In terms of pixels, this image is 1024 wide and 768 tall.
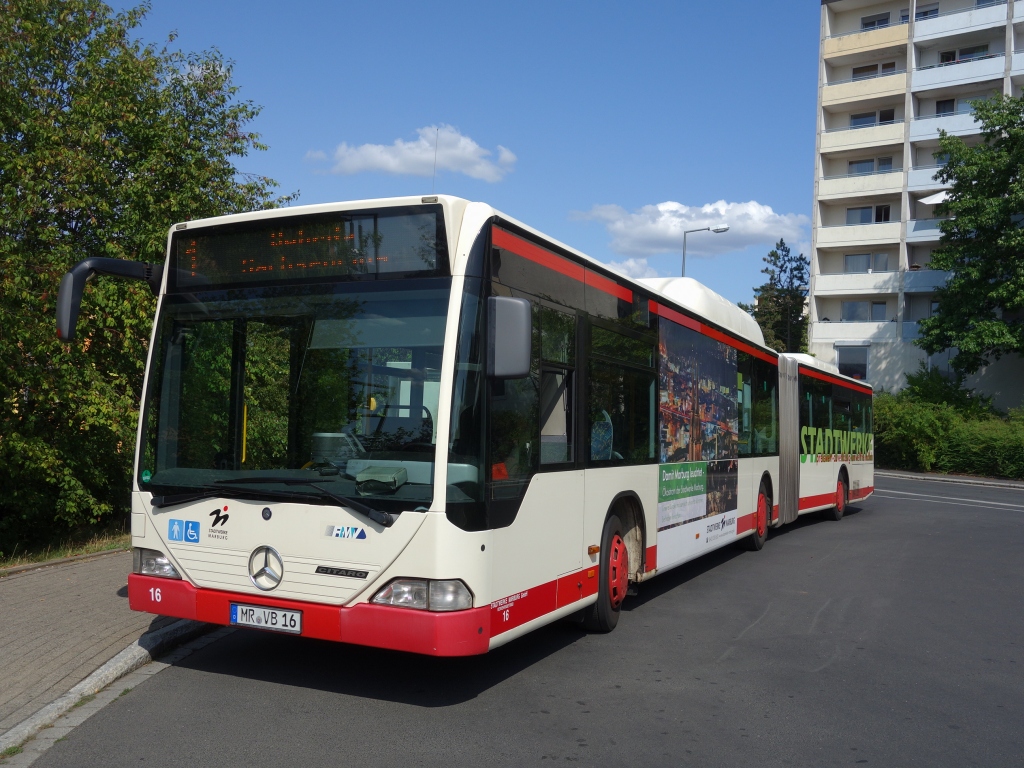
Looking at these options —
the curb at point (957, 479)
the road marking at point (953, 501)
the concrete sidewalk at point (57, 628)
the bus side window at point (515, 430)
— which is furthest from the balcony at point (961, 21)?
the concrete sidewalk at point (57, 628)

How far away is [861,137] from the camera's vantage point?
56062 mm

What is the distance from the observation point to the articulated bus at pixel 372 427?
5.62 metres

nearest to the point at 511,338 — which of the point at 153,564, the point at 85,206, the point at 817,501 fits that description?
the point at 153,564

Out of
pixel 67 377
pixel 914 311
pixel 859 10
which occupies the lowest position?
pixel 67 377

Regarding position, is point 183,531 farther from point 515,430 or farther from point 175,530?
point 515,430

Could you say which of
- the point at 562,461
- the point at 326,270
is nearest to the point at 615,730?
the point at 562,461

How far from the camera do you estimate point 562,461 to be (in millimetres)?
6934

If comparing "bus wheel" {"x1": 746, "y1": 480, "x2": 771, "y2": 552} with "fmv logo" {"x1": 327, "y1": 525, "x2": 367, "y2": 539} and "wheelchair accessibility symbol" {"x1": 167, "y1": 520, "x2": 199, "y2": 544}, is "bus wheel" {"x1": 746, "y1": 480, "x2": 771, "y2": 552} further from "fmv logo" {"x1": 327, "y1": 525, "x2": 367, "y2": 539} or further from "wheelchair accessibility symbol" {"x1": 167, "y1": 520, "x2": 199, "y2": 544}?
"wheelchair accessibility symbol" {"x1": 167, "y1": 520, "x2": 199, "y2": 544}

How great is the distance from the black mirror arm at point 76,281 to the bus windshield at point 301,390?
12.4 inches

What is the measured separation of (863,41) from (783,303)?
3794 cm

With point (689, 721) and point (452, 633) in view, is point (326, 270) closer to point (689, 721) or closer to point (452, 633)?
point (452, 633)

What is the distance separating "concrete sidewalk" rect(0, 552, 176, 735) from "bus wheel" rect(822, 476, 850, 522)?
44.8 feet

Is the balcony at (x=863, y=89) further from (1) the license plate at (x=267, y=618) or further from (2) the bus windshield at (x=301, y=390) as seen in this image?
(1) the license plate at (x=267, y=618)

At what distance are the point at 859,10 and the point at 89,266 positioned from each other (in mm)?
59943
